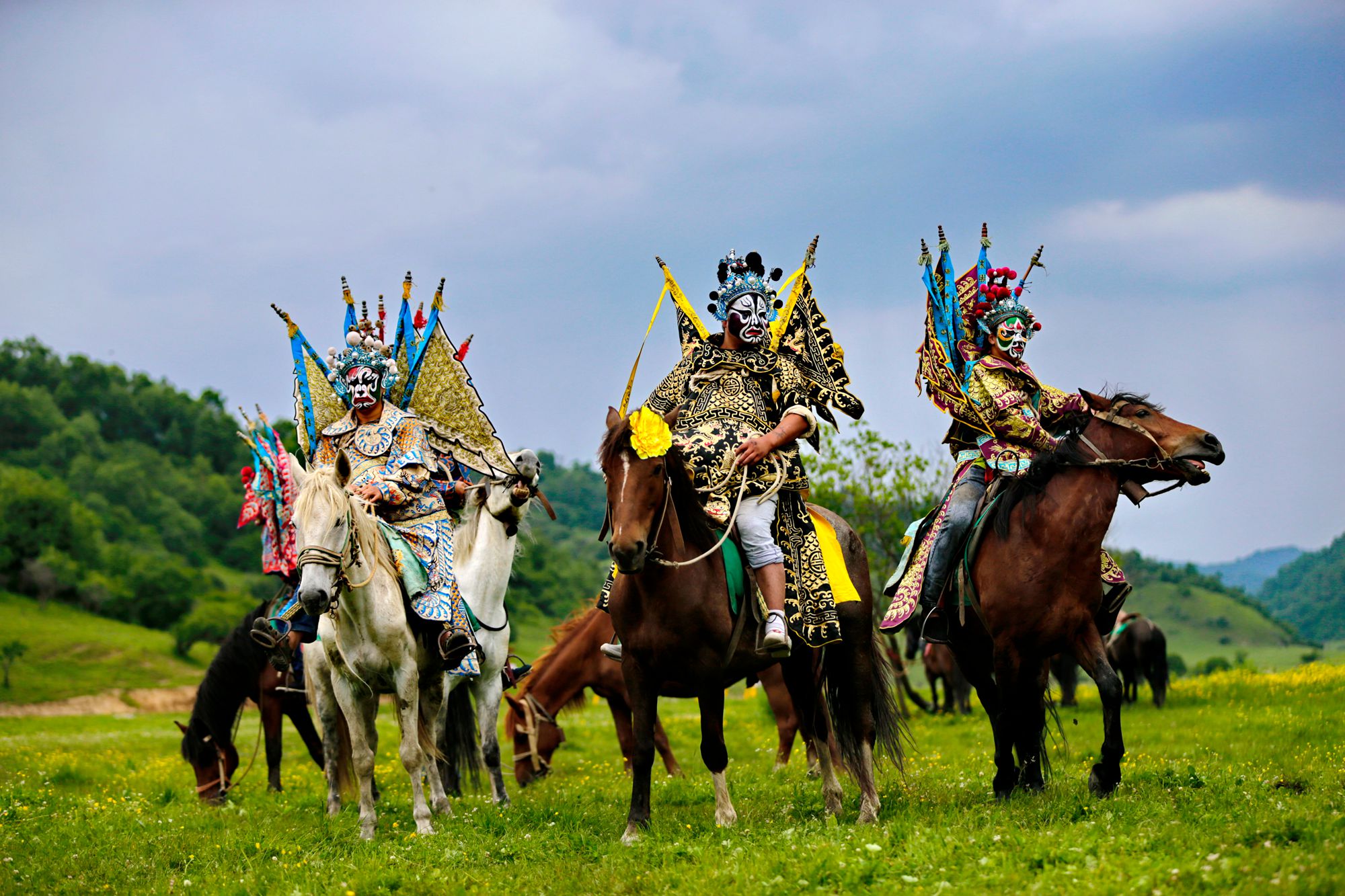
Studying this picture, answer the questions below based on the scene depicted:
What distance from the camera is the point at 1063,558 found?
860 centimetres

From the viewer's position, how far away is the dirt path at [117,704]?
38281mm

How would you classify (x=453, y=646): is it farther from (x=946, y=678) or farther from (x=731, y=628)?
(x=946, y=678)

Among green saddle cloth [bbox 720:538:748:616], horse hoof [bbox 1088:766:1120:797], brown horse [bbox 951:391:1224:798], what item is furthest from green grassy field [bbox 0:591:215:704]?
horse hoof [bbox 1088:766:1120:797]

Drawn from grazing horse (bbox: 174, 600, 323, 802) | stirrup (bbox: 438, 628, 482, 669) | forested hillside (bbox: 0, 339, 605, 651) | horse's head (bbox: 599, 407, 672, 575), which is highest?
forested hillside (bbox: 0, 339, 605, 651)

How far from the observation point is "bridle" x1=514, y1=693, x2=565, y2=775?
1416 cm

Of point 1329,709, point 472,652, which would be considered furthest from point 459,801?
point 1329,709

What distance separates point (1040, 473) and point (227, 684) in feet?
32.2

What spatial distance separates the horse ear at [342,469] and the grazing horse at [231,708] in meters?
4.70

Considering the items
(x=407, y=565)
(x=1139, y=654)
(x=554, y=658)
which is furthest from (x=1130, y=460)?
(x=1139, y=654)

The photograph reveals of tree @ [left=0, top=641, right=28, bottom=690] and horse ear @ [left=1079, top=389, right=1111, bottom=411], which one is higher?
horse ear @ [left=1079, top=389, right=1111, bottom=411]

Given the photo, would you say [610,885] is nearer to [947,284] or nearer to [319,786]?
[947,284]

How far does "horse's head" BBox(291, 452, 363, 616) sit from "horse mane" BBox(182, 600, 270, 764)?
4794 millimetres

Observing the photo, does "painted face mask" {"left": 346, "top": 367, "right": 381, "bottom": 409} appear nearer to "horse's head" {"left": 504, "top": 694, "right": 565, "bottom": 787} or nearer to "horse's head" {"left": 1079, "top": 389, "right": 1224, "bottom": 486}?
"horse's head" {"left": 504, "top": 694, "right": 565, "bottom": 787}

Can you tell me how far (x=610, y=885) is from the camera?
697cm
